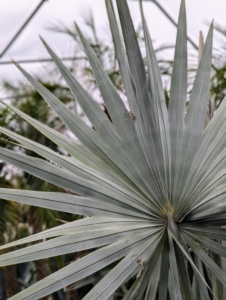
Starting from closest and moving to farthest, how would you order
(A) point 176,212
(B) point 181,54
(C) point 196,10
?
(A) point 176,212, (B) point 181,54, (C) point 196,10

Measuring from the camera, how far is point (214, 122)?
1645mm

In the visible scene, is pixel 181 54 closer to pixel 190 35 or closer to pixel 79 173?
pixel 79 173

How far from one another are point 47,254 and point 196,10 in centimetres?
676

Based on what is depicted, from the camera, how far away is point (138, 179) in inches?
63.4

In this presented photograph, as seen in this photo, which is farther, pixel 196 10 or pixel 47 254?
pixel 196 10

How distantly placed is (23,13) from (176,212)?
715 cm

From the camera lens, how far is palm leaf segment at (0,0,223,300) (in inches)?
58.6

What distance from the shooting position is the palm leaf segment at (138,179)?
58.6 inches

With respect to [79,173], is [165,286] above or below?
Answer: below

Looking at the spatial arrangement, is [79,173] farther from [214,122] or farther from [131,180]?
[214,122]

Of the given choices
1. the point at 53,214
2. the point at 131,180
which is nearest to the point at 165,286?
the point at 131,180

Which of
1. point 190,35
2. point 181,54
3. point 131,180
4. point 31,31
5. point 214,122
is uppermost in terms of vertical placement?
point 31,31

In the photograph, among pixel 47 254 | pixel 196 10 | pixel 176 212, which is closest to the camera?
pixel 47 254

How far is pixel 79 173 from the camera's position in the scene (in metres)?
1.58
